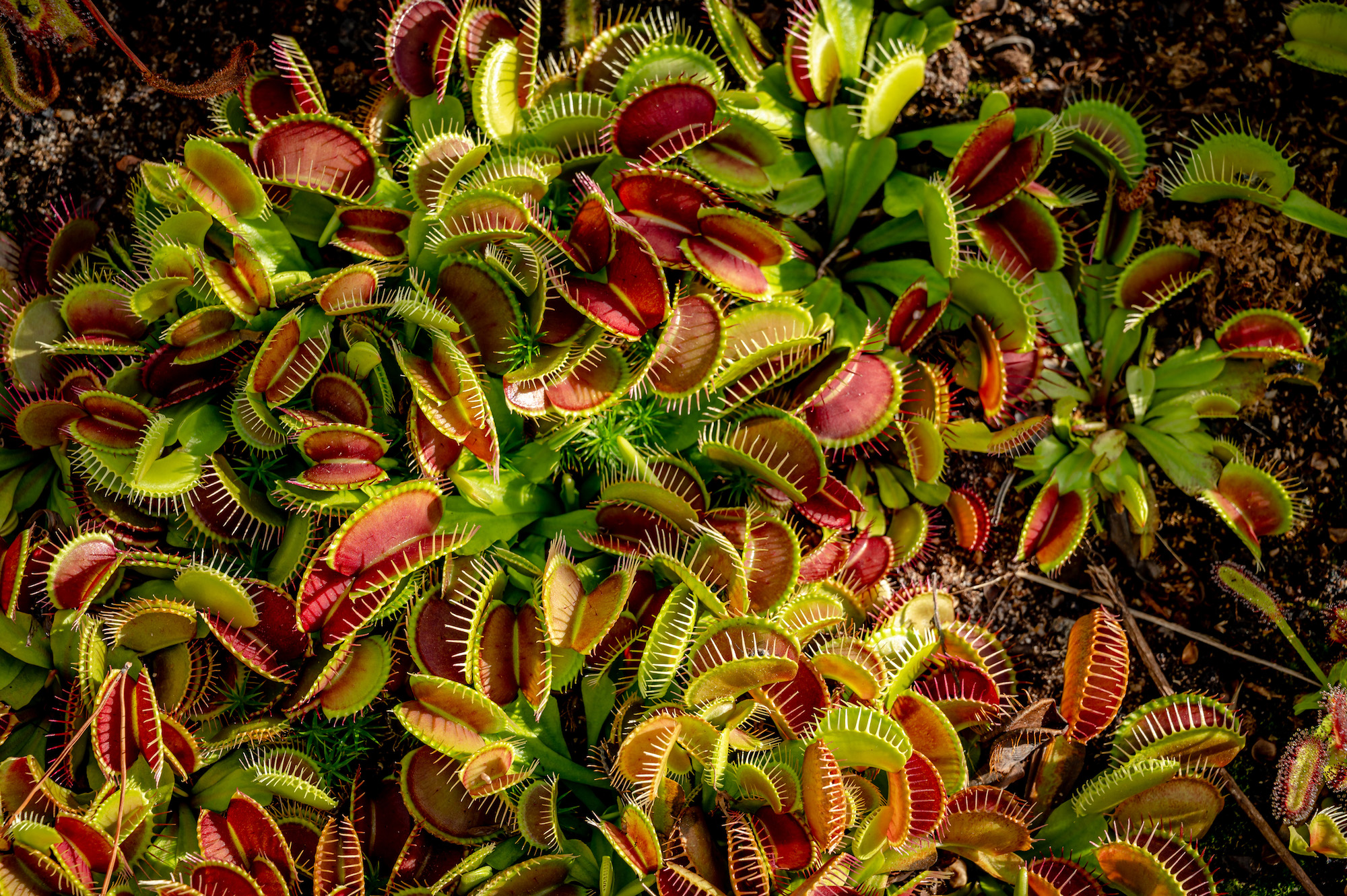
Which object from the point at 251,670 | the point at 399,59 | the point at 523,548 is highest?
the point at 399,59

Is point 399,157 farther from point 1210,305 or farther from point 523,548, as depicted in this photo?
point 1210,305

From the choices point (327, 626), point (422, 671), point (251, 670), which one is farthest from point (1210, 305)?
point (251, 670)

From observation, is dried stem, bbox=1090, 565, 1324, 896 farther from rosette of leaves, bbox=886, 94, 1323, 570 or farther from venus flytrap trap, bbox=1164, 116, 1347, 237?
venus flytrap trap, bbox=1164, 116, 1347, 237

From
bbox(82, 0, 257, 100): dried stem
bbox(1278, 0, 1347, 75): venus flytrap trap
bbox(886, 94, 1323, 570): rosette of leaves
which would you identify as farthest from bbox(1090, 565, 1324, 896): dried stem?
bbox(82, 0, 257, 100): dried stem

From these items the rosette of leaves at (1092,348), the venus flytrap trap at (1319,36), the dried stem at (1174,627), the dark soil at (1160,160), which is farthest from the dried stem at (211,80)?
the venus flytrap trap at (1319,36)

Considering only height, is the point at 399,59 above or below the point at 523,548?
above

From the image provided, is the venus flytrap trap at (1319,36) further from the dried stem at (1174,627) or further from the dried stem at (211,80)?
the dried stem at (211,80)
